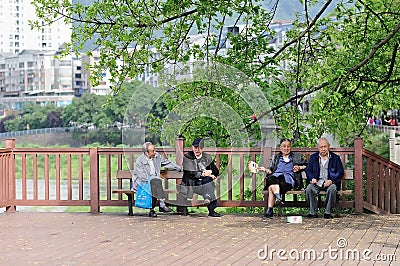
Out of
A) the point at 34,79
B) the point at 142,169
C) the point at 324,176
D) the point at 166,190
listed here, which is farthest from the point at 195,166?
the point at 34,79

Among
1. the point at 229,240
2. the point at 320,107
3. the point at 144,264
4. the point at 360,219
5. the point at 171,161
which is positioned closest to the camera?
the point at 144,264

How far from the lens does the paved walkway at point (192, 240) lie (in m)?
7.34

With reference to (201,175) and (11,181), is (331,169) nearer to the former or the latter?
(201,175)

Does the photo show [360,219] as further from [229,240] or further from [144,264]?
[144,264]

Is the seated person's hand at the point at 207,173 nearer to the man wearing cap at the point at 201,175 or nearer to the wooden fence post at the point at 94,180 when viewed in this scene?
the man wearing cap at the point at 201,175

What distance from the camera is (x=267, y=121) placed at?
15812 millimetres

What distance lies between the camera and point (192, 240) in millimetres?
8625

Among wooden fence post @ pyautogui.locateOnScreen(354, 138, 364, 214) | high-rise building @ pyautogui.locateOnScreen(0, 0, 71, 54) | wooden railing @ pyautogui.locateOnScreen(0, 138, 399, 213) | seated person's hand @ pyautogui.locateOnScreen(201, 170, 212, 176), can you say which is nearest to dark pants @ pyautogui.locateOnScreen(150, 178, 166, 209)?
wooden railing @ pyautogui.locateOnScreen(0, 138, 399, 213)

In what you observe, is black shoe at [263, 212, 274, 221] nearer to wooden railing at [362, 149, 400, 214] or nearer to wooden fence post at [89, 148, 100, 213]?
wooden railing at [362, 149, 400, 214]

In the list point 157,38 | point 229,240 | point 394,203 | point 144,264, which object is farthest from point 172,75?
point 144,264

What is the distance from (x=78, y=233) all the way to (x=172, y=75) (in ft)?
20.7

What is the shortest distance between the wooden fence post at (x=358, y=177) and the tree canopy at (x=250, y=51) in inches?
88.2

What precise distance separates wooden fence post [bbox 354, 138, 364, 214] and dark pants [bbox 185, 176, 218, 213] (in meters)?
2.11

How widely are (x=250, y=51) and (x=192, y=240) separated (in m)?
7.16
